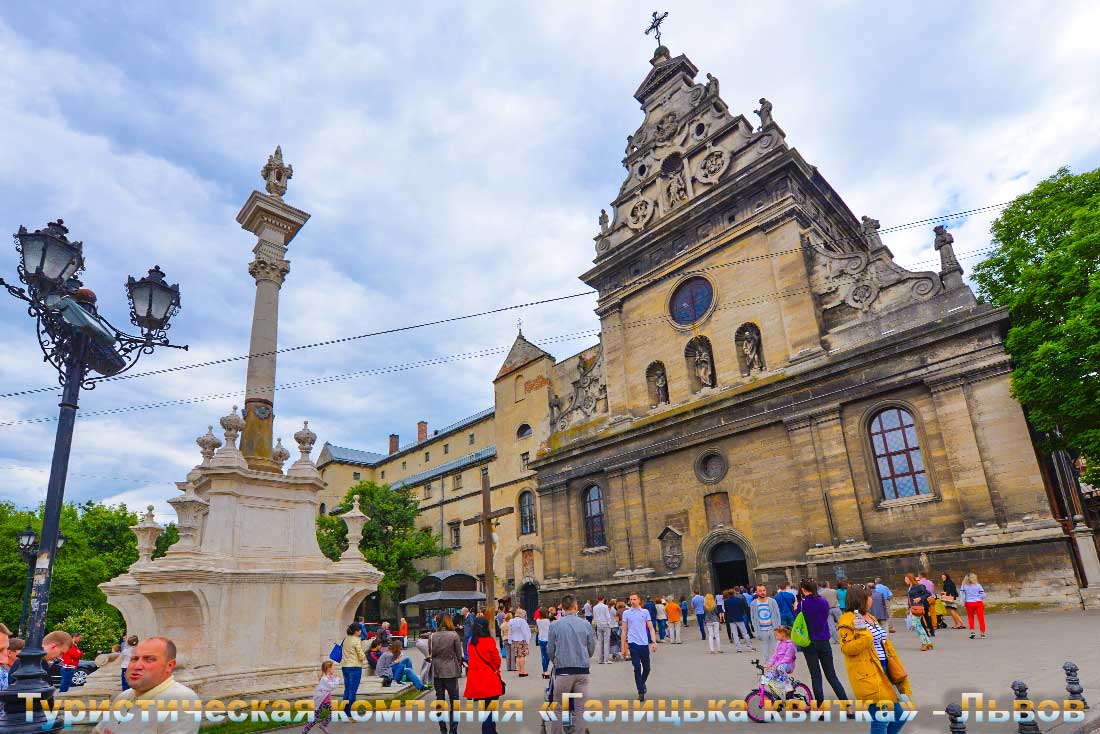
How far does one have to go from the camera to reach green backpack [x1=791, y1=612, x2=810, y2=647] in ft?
25.1

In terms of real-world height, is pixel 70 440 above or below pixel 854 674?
above

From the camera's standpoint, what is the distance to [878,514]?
63.8 ft

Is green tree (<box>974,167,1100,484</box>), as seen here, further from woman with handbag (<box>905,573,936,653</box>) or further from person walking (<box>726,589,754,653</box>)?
person walking (<box>726,589,754,653</box>)

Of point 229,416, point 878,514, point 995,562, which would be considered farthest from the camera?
point 878,514

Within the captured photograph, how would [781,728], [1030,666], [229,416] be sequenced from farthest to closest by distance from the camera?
[229,416] < [1030,666] < [781,728]

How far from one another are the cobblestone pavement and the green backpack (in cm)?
88

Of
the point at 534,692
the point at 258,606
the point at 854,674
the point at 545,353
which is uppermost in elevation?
the point at 545,353

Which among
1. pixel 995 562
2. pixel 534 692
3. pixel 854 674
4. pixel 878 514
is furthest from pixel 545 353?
pixel 854 674

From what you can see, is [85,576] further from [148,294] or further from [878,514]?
[878,514]

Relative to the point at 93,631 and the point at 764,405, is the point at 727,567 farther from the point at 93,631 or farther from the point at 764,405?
the point at 93,631

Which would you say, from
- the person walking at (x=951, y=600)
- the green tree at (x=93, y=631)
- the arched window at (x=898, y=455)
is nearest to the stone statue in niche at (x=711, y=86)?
the arched window at (x=898, y=455)

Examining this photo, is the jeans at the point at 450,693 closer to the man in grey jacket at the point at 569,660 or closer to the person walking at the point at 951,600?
the man in grey jacket at the point at 569,660

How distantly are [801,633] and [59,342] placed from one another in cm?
905

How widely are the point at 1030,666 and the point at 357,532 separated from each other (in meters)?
11.6
